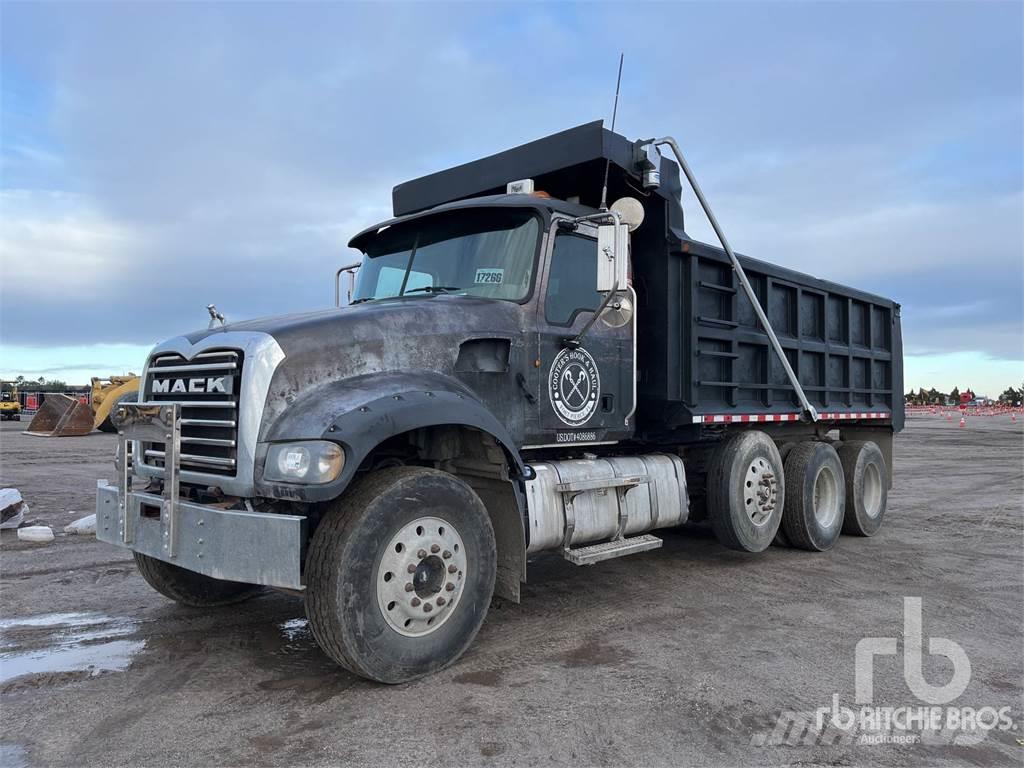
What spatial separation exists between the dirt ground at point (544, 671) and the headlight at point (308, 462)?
1117 millimetres

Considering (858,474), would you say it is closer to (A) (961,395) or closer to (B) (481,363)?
(B) (481,363)

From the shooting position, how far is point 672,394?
6.54 m

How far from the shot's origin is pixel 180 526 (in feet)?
13.2

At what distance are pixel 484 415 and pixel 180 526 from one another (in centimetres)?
175

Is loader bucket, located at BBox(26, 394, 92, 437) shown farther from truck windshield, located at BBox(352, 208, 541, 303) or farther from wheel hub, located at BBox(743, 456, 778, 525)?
wheel hub, located at BBox(743, 456, 778, 525)

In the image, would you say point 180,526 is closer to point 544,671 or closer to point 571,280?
point 544,671

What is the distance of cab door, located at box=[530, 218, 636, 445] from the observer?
5.30m

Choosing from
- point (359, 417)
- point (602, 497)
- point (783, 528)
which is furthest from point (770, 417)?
point (359, 417)

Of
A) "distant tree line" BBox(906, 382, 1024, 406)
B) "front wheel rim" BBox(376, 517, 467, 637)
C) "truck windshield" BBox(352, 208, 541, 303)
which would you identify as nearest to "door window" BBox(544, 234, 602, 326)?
"truck windshield" BBox(352, 208, 541, 303)

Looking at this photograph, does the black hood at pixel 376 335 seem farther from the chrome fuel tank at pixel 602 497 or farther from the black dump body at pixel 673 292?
the black dump body at pixel 673 292

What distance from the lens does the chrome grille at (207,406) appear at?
4.00 meters

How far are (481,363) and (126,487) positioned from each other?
2230 mm

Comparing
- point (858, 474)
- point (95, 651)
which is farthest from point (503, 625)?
point (858, 474)

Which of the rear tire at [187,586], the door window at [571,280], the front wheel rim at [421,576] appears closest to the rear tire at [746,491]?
the door window at [571,280]
